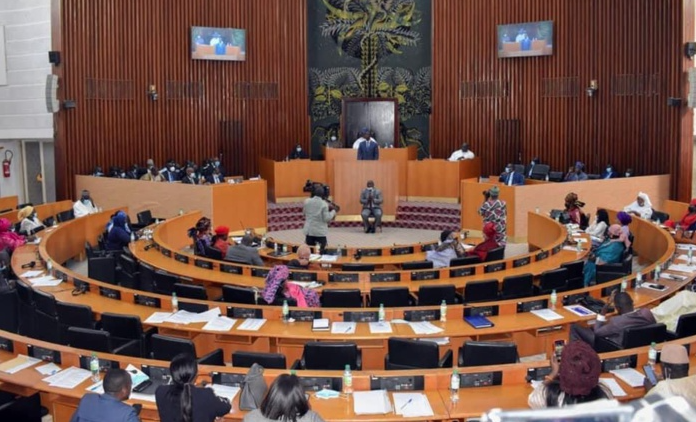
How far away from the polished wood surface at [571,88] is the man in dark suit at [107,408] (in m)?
13.0

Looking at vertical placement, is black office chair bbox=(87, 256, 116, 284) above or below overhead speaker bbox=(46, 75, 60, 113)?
below

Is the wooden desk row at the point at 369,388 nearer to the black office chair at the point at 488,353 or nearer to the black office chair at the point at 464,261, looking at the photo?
the black office chair at the point at 488,353

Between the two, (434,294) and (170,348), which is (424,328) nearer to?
(434,294)

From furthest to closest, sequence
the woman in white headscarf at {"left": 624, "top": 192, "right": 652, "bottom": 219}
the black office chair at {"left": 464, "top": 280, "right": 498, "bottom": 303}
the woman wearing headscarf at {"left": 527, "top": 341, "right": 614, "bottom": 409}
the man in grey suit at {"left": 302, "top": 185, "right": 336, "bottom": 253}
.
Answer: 1. the woman in white headscarf at {"left": 624, "top": 192, "right": 652, "bottom": 219}
2. the man in grey suit at {"left": 302, "top": 185, "right": 336, "bottom": 253}
3. the black office chair at {"left": 464, "top": 280, "right": 498, "bottom": 303}
4. the woman wearing headscarf at {"left": 527, "top": 341, "right": 614, "bottom": 409}

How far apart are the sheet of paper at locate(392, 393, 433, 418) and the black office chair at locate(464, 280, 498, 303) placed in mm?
2978

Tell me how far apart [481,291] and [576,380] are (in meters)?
4.35

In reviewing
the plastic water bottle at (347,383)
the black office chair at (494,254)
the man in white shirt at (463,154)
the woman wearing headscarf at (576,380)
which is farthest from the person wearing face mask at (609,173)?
the woman wearing headscarf at (576,380)

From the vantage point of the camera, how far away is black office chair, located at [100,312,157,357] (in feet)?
22.1

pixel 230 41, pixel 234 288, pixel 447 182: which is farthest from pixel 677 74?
pixel 234 288

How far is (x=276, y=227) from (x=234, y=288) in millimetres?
9026

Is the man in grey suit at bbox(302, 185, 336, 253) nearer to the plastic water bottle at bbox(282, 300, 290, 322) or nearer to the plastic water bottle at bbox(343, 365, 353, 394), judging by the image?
the plastic water bottle at bbox(282, 300, 290, 322)

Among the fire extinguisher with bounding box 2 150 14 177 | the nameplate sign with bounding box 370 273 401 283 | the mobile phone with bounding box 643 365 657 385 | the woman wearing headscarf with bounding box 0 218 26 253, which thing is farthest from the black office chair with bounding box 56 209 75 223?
the mobile phone with bounding box 643 365 657 385

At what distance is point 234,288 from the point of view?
781cm

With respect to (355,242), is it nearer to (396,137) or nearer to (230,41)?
(396,137)
